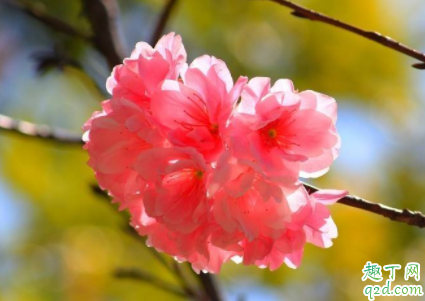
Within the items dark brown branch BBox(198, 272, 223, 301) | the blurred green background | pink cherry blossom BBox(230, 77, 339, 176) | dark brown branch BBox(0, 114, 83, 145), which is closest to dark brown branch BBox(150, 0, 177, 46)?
dark brown branch BBox(0, 114, 83, 145)

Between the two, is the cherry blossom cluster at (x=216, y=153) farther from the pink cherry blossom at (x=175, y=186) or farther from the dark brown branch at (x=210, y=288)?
the dark brown branch at (x=210, y=288)

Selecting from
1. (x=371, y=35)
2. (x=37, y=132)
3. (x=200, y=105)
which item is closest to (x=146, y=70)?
(x=200, y=105)

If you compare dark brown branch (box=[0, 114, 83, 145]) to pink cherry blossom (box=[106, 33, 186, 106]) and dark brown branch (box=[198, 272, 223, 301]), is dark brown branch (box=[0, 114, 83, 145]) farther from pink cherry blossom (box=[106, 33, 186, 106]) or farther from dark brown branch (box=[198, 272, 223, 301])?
pink cherry blossom (box=[106, 33, 186, 106])

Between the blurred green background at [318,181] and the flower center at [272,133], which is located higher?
the flower center at [272,133]

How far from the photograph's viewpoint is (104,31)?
1822mm

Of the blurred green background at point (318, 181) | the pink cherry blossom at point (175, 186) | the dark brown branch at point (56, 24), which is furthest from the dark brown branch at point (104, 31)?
the blurred green background at point (318, 181)

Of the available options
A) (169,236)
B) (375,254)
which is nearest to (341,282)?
(375,254)

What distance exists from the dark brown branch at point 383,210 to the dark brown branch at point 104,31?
96cm

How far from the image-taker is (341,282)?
3.26m

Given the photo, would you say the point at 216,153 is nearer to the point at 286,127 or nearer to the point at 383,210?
the point at 286,127

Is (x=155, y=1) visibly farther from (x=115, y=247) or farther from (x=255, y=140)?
(x=255, y=140)

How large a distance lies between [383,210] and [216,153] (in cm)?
Result: 26

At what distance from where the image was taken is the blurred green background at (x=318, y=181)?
3275 millimetres

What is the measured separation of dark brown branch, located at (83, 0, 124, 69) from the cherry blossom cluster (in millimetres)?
818
